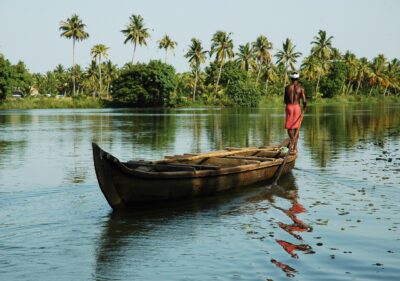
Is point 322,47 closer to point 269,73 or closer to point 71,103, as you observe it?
point 269,73

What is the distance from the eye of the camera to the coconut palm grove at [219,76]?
86.2m

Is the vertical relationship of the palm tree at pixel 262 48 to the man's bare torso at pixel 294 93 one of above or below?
above

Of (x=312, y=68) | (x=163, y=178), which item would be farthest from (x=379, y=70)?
(x=163, y=178)

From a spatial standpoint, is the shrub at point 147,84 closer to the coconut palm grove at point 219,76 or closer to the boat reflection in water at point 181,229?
Answer: the coconut palm grove at point 219,76

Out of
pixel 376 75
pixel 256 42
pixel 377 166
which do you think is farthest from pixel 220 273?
pixel 376 75

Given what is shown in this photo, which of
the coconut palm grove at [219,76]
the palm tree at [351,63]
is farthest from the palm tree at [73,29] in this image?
the palm tree at [351,63]

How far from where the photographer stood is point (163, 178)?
10547mm

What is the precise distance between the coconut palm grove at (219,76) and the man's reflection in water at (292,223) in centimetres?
7173

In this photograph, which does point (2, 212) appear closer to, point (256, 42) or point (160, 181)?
point (160, 181)

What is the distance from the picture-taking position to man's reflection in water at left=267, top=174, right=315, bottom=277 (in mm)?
7379

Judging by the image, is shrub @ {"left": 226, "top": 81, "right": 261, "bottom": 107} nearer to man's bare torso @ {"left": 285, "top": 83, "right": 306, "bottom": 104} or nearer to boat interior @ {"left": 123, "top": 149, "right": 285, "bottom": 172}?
boat interior @ {"left": 123, "top": 149, "right": 285, "bottom": 172}

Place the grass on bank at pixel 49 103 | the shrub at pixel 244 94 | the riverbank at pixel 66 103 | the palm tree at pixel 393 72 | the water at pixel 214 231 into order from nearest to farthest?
the water at pixel 214 231
the grass on bank at pixel 49 103
the riverbank at pixel 66 103
the shrub at pixel 244 94
the palm tree at pixel 393 72

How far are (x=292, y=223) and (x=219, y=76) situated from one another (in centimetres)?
8763

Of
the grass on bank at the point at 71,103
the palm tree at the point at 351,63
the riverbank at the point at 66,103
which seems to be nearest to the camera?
the riverbank at the point at 66,103
